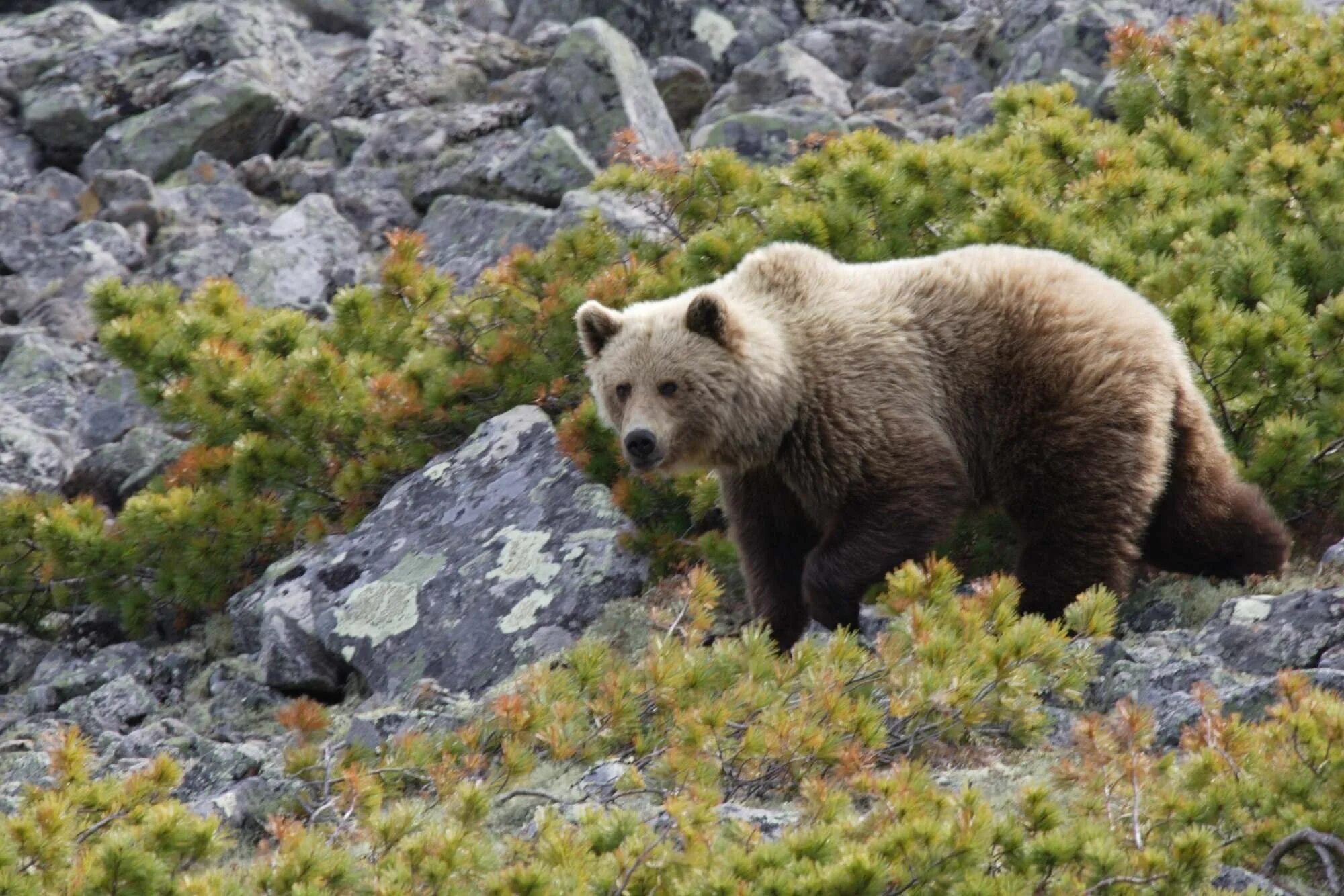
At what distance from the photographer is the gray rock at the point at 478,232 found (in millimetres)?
13578

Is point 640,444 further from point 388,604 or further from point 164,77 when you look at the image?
point 164,77

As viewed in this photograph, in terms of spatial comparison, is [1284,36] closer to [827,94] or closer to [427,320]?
[427,320]

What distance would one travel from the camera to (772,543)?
24.7 ft

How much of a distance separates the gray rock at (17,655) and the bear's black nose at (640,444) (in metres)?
4.64

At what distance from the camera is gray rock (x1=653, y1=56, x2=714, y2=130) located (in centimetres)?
1938

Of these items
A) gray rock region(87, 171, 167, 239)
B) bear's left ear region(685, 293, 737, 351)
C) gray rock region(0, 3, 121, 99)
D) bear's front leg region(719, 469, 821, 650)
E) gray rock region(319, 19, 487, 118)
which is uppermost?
bear's left ear region(685, 293, 737, 351)

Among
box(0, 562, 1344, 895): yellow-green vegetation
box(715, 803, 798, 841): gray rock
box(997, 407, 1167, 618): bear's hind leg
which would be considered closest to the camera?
box(0, 562, 1344, 895): yellow-green vegetation

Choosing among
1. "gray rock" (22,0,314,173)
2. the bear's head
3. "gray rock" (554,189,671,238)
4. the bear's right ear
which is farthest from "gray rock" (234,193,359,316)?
the bear's head

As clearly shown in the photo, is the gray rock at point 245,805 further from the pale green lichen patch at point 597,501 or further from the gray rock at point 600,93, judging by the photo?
the gray rock at point 600,93

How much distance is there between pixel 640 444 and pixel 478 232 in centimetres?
774

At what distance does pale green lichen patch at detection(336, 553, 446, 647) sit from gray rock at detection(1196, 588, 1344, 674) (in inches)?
158

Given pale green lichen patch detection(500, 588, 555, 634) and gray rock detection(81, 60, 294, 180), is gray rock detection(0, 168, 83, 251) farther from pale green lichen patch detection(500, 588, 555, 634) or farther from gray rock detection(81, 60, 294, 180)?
pale green lichen patch detection(500, 588, 555, 634)

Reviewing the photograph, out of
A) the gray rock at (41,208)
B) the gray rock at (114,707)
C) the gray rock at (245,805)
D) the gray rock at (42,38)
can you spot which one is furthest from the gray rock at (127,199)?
the gray rock at (245,805)

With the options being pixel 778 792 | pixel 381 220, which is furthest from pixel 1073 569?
pixel 381 220
